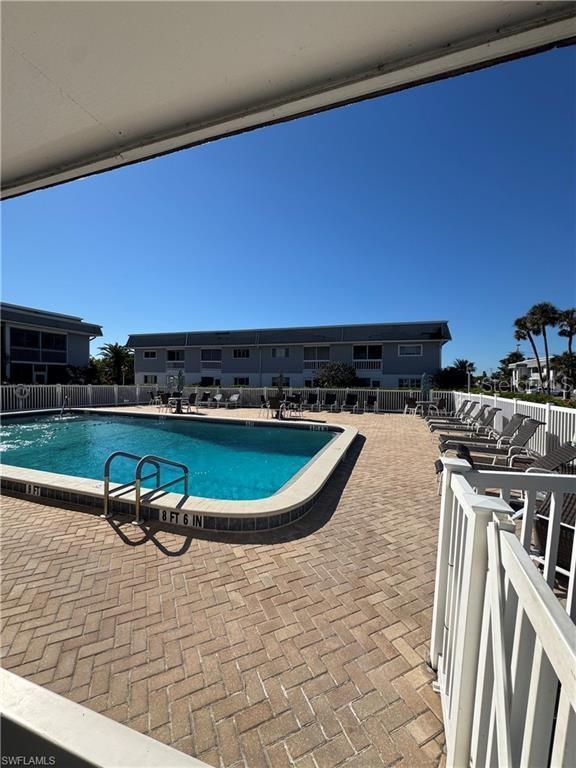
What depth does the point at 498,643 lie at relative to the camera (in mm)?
1014

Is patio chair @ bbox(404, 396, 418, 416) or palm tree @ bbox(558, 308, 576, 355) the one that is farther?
palm tree @ bbox(558, 308, 576, 355)

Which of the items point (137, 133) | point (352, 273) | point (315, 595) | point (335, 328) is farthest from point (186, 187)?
point (335, 328)

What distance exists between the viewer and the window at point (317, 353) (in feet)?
91.6

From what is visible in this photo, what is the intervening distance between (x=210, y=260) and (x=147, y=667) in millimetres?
17715

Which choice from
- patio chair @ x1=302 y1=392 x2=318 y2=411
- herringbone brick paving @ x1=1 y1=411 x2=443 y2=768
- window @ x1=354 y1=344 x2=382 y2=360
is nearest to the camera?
herringbone brick paving @ x1=1 y1=411 x2=443 y2=768

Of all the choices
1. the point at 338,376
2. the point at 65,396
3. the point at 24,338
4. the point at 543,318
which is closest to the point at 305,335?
the point at 338,376

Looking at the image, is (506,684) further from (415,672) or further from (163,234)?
(163,234)

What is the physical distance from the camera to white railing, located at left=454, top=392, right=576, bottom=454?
5846 millimetres

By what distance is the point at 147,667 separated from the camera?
203cm

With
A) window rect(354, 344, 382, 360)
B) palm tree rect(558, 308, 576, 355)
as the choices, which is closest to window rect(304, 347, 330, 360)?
window rect(354, 344, 382, 360)

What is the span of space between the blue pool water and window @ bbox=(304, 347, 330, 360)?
16096mm

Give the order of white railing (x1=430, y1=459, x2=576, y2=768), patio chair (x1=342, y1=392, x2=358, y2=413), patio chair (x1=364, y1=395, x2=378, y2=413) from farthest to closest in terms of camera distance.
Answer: patio chair (x1=342, y1=392, x2=358, y2=413) < patio chair (x1=364, y1=395, x2=378, y2=413) < white railing (x1=430, y1=459, x2=576, y2=768)

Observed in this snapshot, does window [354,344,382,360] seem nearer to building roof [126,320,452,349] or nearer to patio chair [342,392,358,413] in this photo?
building roof [126,320,452,349]

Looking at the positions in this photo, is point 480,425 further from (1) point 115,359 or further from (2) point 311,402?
(1) point 115,359
